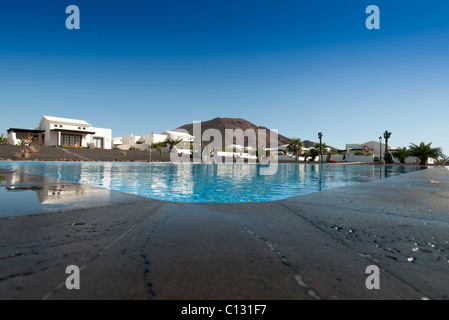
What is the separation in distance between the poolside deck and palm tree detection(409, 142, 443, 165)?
4693 centimetres

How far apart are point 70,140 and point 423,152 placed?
5812cm

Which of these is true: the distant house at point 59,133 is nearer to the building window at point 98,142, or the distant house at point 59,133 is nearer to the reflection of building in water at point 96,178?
the building window at point 98,142

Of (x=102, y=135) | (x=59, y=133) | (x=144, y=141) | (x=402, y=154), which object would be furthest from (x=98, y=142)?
(x=402, y=154)

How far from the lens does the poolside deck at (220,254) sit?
1271 mm

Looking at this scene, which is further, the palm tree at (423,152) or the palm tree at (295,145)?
the palm tree at (295,145)

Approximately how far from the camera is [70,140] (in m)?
37.6

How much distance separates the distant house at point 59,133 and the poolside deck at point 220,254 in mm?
39592

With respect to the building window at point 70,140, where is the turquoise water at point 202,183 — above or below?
below

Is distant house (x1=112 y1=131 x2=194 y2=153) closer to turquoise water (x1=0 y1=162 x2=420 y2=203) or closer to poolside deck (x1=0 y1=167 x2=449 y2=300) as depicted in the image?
turquoise water (x1=0 y1=162 x2=420 y2=203)

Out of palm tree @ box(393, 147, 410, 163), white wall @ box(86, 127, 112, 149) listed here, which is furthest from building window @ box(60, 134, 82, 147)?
palm tree @ box(393, 147, 410, 163)

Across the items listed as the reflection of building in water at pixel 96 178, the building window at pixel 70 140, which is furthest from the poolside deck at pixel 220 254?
the building window at pixel 70 140

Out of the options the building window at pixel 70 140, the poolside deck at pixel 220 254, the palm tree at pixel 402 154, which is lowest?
the poolside deck at pixel 220 254

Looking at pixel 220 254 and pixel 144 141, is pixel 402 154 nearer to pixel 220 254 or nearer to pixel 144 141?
pixel 220 254

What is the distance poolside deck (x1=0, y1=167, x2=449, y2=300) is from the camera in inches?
50.1
